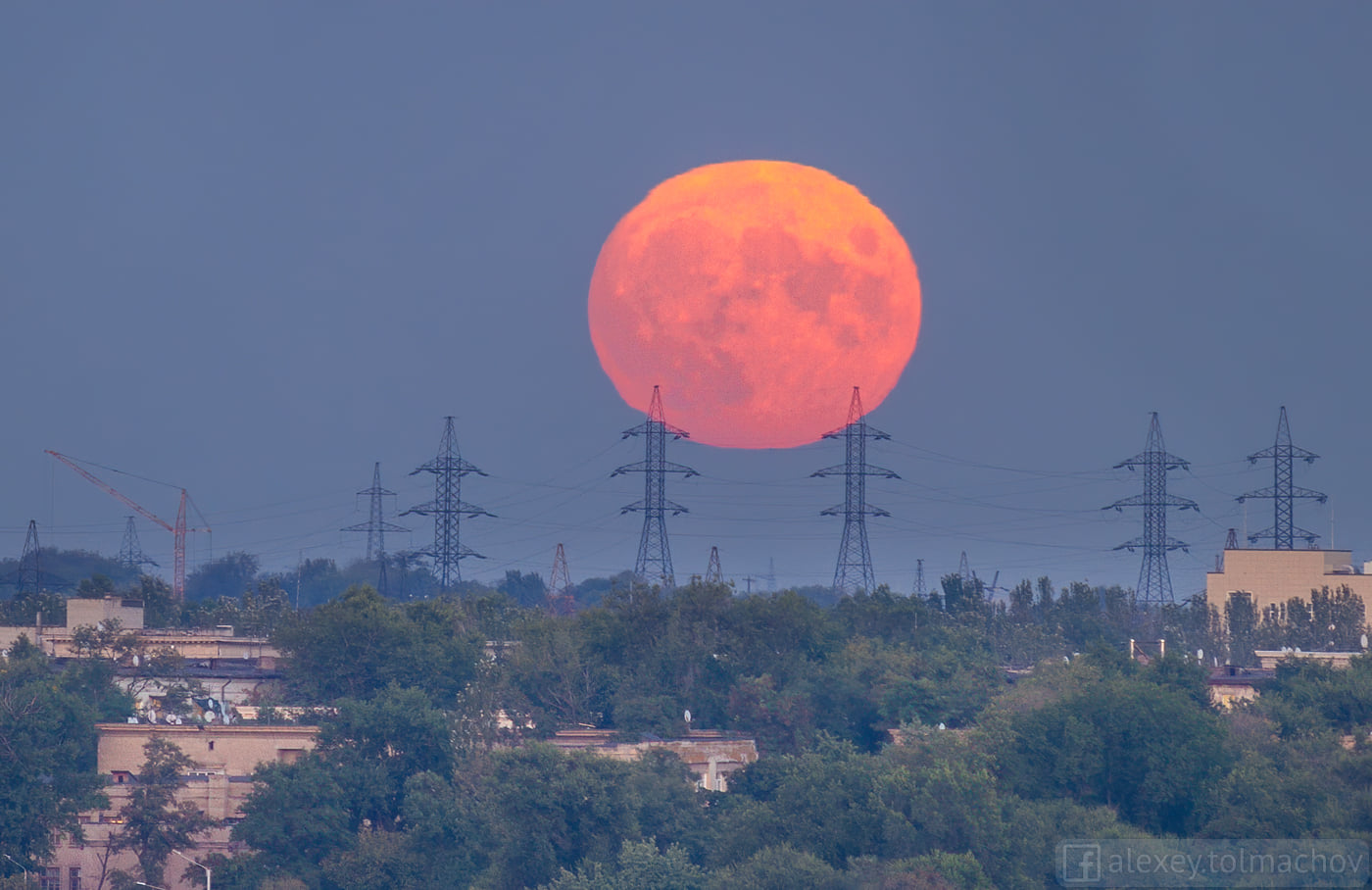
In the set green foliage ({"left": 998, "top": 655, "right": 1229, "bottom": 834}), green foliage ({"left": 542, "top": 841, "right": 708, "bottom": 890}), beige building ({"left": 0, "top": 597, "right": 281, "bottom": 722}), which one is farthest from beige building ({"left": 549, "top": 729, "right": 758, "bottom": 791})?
beige building ({"left": 0, "top": 597, "right": 281, "bottom": 722})

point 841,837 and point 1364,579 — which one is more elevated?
point 1364,579

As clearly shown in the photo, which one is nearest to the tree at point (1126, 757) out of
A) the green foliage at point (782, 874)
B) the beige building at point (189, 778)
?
the green foliage at point (782, 874)

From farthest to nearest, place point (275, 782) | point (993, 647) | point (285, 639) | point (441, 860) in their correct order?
point (993, 647) < point (285, 639) < point (275, 782) < point (441, 860)

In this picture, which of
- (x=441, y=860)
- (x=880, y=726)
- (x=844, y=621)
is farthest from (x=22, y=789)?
→ (x=844, y=621)

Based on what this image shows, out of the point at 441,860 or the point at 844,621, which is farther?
the point at 844,621

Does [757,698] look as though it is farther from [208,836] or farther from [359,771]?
[208,836]

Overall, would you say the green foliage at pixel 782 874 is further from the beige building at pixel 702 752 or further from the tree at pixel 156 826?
the tree at pixel 156 826

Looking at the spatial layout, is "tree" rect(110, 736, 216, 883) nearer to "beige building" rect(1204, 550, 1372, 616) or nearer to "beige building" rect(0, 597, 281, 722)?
"beige building" rect(0, 597, 281, 722)
